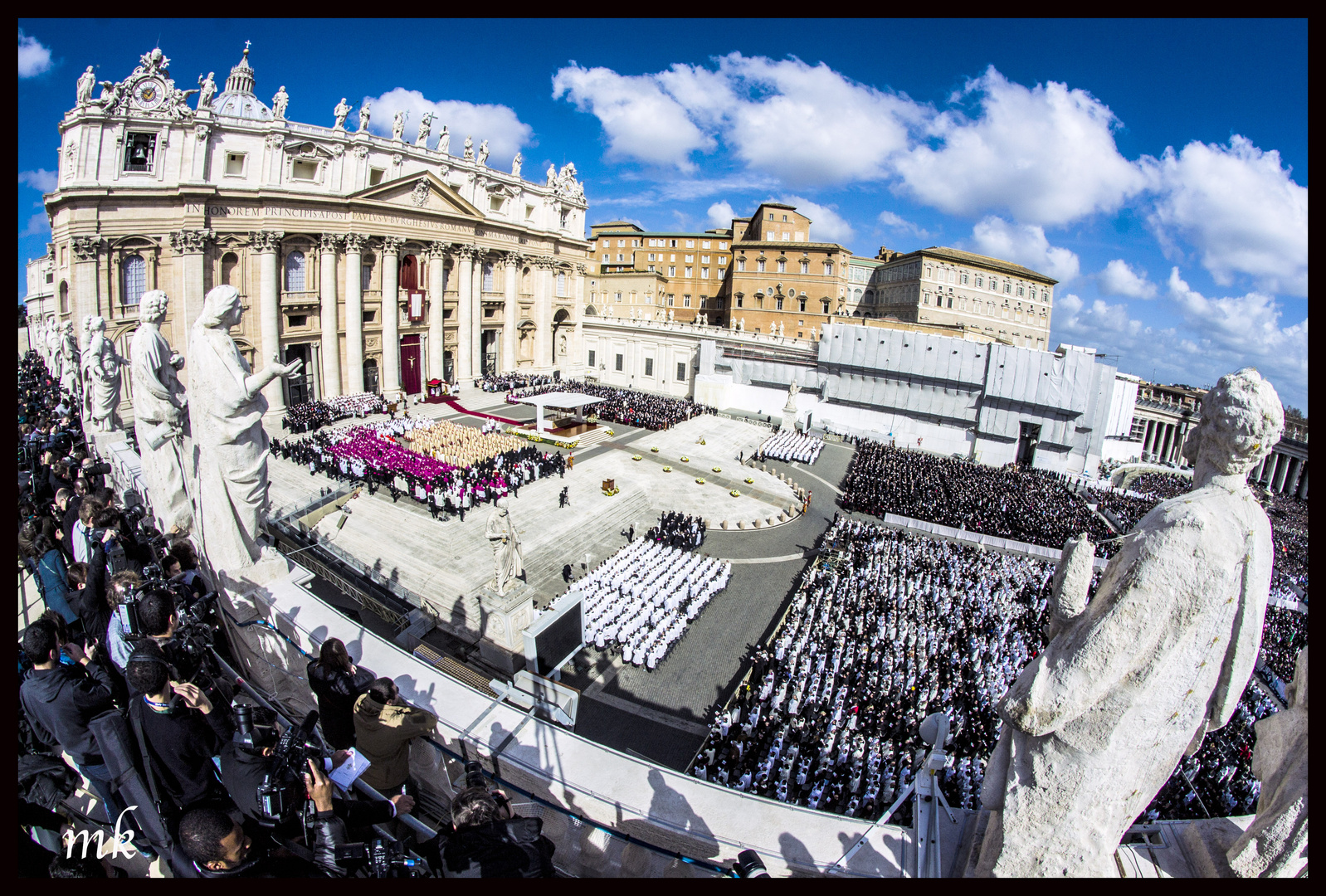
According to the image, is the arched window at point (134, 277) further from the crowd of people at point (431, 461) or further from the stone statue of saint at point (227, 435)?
the stone statue of saint at point (227, 435)

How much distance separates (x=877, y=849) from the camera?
15.3 feet

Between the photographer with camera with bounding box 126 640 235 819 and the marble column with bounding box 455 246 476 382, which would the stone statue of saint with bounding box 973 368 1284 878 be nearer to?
the photographer with camera with bounding box 126 640 235 819

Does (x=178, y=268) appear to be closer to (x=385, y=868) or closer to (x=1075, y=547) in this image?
(x=385, y=868)

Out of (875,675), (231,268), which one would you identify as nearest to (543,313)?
(231,268)

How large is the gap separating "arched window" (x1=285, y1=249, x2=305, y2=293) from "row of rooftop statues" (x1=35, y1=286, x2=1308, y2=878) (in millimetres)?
42026

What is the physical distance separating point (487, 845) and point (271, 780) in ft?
4.42

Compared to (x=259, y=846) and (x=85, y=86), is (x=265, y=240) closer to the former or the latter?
(x=85, y=86)

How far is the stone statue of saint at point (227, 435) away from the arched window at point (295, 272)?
1359 inches

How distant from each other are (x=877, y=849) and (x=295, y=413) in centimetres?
3510

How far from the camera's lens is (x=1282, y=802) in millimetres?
3250

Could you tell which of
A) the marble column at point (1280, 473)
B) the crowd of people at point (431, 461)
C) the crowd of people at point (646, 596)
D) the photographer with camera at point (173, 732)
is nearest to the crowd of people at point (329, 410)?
the crowd of people at point (431, 461)

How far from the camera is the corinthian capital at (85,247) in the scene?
2758cm

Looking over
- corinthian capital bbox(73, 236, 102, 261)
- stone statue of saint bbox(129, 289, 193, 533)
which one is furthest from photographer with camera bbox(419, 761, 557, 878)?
corinthian capital bbox(73, 236, 102, 261)
